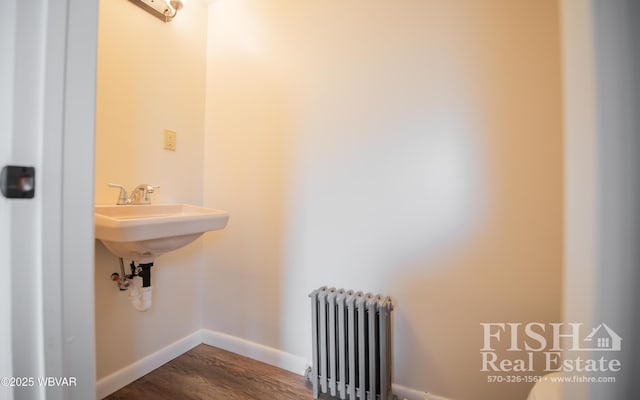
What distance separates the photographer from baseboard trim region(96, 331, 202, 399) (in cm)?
120

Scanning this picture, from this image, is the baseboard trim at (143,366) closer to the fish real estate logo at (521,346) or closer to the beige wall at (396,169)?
the beige wall at (396,169)

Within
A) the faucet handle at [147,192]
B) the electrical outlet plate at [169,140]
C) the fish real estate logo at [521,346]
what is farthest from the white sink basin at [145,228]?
→ the fish real estate logo at [521,346]

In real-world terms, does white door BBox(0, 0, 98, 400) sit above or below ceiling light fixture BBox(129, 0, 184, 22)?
below

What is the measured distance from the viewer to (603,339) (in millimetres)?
279

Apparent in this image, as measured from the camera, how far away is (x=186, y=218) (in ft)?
3.46

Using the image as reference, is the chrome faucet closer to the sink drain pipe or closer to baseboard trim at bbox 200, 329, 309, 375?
the sink drain pipe

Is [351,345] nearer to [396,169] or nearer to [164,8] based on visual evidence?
[396,169]

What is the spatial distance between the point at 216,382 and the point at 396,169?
4.85 feet

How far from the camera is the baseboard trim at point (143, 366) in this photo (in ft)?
3.93

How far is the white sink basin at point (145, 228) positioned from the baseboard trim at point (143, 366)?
62 cm

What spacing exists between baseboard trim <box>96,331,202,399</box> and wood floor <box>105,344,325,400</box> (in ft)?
0.08

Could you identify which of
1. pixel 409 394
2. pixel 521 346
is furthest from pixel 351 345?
pixel 521 346

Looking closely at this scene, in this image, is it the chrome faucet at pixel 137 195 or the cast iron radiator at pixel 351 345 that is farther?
the chrome faucet at pixel 137 195

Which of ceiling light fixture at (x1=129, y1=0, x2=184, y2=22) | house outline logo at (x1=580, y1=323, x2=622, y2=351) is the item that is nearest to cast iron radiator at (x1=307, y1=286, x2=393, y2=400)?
house outline logo at (x1=580, y1=323, x2=622, y2=351)
